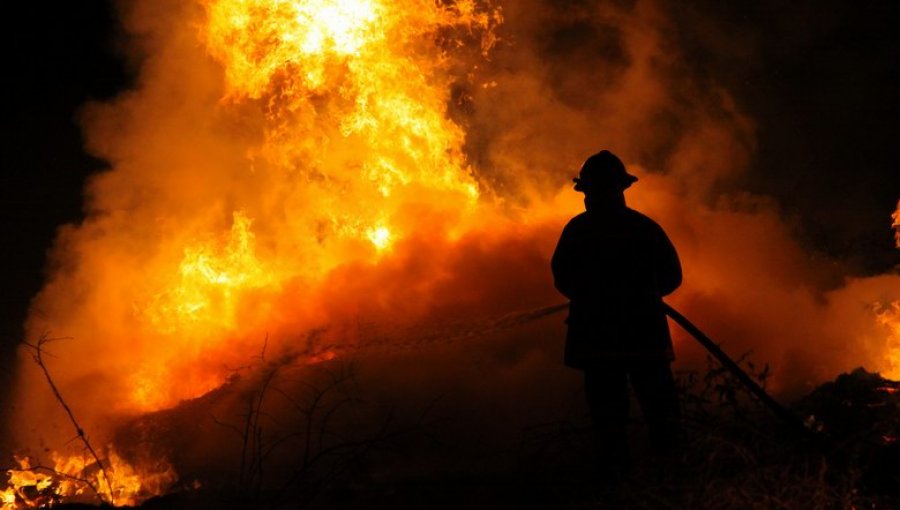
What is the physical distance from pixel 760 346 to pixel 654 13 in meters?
6.16

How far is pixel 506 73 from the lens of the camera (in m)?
10.4

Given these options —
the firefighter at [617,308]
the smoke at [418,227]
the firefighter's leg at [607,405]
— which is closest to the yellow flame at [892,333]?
the smoke at [418,227]

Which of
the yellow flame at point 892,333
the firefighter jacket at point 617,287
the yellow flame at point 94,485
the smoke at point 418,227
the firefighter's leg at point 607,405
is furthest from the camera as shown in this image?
the smoke at point 418,227

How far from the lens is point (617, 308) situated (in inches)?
152

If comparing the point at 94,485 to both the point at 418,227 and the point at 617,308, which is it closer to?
the point at 418,227

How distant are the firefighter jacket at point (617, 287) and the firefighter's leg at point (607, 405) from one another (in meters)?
0.09

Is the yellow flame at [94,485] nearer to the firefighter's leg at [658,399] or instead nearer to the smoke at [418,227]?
the smoke at [418,227]

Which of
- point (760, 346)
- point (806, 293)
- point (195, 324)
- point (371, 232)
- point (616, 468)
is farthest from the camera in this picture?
point (371, 232)

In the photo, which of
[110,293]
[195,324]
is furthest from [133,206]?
[195,324]

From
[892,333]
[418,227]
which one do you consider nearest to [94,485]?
[418,227]

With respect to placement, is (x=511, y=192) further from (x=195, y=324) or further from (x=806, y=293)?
(x=195, y=324)

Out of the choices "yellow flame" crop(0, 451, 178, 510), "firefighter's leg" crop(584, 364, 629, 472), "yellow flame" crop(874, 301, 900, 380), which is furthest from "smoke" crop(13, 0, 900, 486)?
"firefighter's leg" crop(584, 364, 629, 472)

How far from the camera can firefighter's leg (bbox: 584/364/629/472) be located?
3.72 m

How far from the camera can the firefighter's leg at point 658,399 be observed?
378cm
